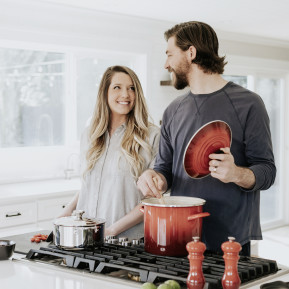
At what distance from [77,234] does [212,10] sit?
335cm

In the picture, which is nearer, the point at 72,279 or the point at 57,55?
the point at 72,279

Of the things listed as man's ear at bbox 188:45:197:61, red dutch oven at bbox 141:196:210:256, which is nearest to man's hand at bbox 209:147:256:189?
red dutch oven at bbox 141:196:210:256

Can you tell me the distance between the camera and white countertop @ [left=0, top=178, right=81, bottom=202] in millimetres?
3924

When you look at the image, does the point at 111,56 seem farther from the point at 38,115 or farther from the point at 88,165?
the point at 88,165

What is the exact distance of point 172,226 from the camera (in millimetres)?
1760

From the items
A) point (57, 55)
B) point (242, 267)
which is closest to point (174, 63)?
point (242, 267)

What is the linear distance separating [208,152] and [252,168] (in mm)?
264

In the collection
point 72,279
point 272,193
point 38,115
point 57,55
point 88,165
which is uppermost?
point 57,55

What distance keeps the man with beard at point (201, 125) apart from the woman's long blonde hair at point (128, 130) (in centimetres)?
26

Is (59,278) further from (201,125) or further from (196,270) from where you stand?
(201,125)

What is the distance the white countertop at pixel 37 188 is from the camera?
3.92 m

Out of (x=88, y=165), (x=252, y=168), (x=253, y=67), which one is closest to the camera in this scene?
(x=252, y=168)

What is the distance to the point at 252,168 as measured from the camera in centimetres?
192

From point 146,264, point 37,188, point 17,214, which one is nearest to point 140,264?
point 146,264
